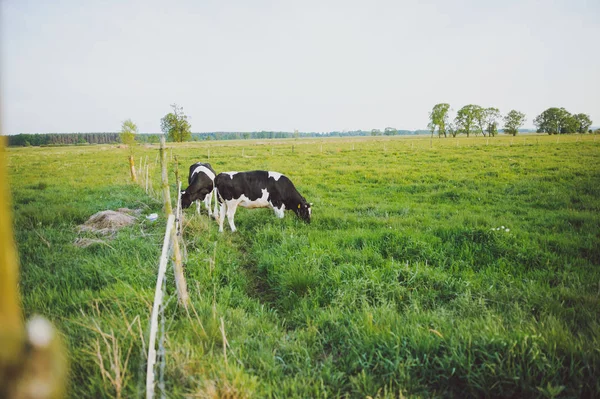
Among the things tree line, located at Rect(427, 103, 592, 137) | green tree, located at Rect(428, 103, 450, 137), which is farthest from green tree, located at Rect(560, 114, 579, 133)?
green tree, located at Rect(428, 103, 450, 137)

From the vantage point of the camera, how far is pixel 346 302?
13.5 ft

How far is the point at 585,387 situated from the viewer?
8.36ft

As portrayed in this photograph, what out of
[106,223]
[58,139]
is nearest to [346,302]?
[106,223]

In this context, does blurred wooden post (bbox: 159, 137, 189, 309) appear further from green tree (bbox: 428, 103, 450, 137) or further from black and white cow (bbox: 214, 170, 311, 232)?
green tree (bbox: 428, 103, 450, 137)

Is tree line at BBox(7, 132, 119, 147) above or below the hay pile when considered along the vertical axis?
above

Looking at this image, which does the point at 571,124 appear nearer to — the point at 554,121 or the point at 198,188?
the point at 554,121

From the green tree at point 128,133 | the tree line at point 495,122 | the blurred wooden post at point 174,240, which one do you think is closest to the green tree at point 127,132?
the green tree at point 128,133

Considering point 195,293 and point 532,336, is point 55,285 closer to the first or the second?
point 195,293

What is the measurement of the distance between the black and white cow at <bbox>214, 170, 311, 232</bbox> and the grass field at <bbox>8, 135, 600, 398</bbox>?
1.59 feet

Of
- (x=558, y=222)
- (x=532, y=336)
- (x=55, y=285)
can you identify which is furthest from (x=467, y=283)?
(x=55, y=285)

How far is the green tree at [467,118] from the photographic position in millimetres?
86062

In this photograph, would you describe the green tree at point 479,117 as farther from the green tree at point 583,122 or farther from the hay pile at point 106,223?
the hay pile at point 106,223

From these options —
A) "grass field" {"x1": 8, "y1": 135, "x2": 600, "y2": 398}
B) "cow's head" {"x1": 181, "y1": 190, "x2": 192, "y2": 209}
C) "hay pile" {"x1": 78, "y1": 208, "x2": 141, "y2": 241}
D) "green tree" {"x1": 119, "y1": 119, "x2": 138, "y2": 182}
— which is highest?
"green tree" {"x1": 119, "y1": 119, "x2": 138, "y2": 182}

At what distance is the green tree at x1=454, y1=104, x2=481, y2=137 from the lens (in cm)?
8606
